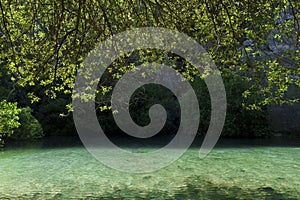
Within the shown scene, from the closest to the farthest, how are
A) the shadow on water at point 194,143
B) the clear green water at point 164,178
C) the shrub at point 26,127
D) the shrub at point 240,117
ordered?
the clear green water at point 164,178
the shadow on water at point 194,143
the shrub at point 26,127
the shrub at point 240,117

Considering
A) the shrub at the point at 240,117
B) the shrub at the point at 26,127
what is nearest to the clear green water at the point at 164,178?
the shrub at the point at 26,127

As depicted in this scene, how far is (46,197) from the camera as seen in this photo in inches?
420

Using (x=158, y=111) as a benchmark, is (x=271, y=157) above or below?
below

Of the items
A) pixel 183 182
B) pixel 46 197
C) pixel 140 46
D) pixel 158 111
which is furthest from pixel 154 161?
pixel 158 111

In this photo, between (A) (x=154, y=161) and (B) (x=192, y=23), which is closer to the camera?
(B) (x=192, y=23)

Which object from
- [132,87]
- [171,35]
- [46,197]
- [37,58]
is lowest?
[46,197]

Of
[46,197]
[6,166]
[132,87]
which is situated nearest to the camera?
[46,197]

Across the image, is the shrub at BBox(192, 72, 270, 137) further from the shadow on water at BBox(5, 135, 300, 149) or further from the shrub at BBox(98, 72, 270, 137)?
the shadow on water at BBox(5, 135, 300, 149)

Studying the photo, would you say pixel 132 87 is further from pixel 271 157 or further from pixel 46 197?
pixel 46 197

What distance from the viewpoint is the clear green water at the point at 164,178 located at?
10891mm

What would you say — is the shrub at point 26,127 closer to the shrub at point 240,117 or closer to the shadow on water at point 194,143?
the shadow on water at point 194,143

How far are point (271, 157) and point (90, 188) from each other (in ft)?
29.9

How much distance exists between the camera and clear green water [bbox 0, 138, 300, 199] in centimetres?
1089

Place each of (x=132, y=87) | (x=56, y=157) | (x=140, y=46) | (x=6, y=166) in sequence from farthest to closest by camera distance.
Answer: (x=132, y=87) → (x=56, y=157) → (x=6, y=166) → (x=140, y=46)
